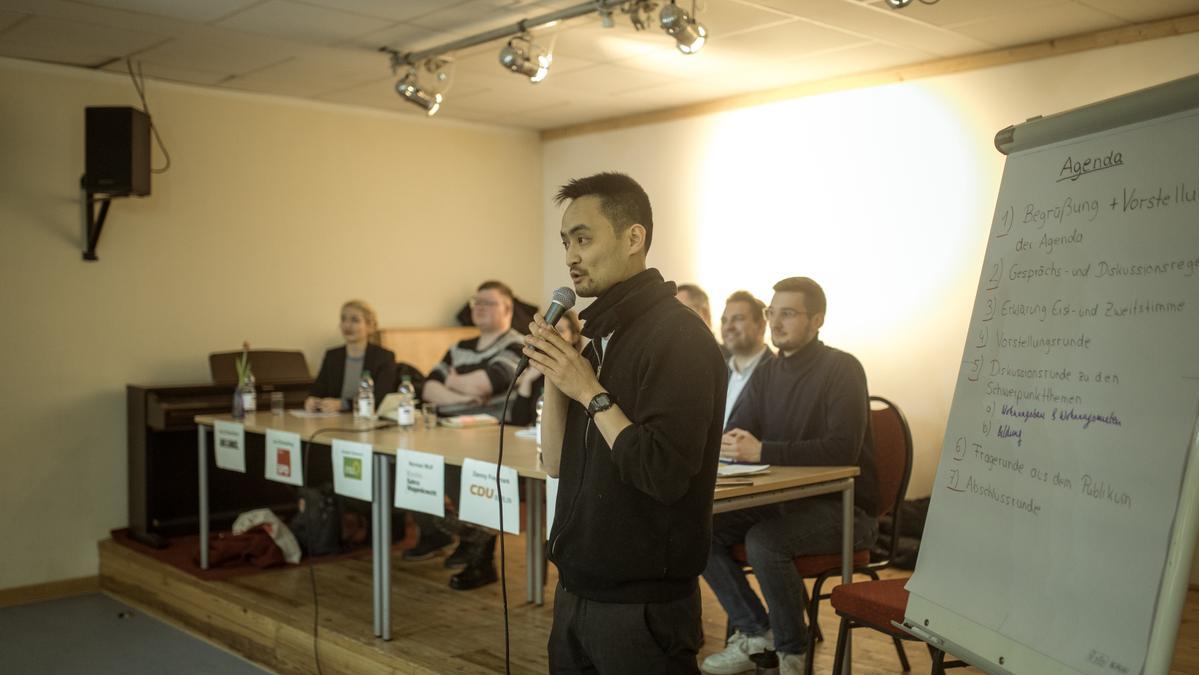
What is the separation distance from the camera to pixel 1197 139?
5.91ft

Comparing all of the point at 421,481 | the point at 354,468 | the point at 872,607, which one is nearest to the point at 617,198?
the point at 872,607

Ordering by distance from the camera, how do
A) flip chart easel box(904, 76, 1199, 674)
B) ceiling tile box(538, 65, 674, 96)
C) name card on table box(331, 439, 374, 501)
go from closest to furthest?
1. flip chart easel box(904, 76, 1199, 674)
2. name card on table box(331, 439, 374, 501)
3. ceiling tile box(538, 65, 674, 96)

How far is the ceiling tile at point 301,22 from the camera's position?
4.39m

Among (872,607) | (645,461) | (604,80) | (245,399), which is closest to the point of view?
(645,461)

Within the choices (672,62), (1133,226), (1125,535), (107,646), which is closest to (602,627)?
(1125,535)

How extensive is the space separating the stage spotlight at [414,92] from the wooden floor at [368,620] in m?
2.23

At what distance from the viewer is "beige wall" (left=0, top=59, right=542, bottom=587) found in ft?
17.5

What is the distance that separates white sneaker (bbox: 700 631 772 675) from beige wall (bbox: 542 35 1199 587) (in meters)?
2.26

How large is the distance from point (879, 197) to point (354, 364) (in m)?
2.87

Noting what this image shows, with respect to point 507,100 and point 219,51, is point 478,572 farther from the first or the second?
point 507,100

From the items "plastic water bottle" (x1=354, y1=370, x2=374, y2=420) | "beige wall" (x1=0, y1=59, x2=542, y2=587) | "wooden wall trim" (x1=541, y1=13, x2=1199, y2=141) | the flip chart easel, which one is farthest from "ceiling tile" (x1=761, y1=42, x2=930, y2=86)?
the flip chart easel

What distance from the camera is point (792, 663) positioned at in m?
3.32

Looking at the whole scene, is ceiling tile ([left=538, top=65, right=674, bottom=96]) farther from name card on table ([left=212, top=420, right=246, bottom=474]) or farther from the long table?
name card on table ([left=212, top=420, right=246, bottom=474])

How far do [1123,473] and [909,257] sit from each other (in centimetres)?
389
